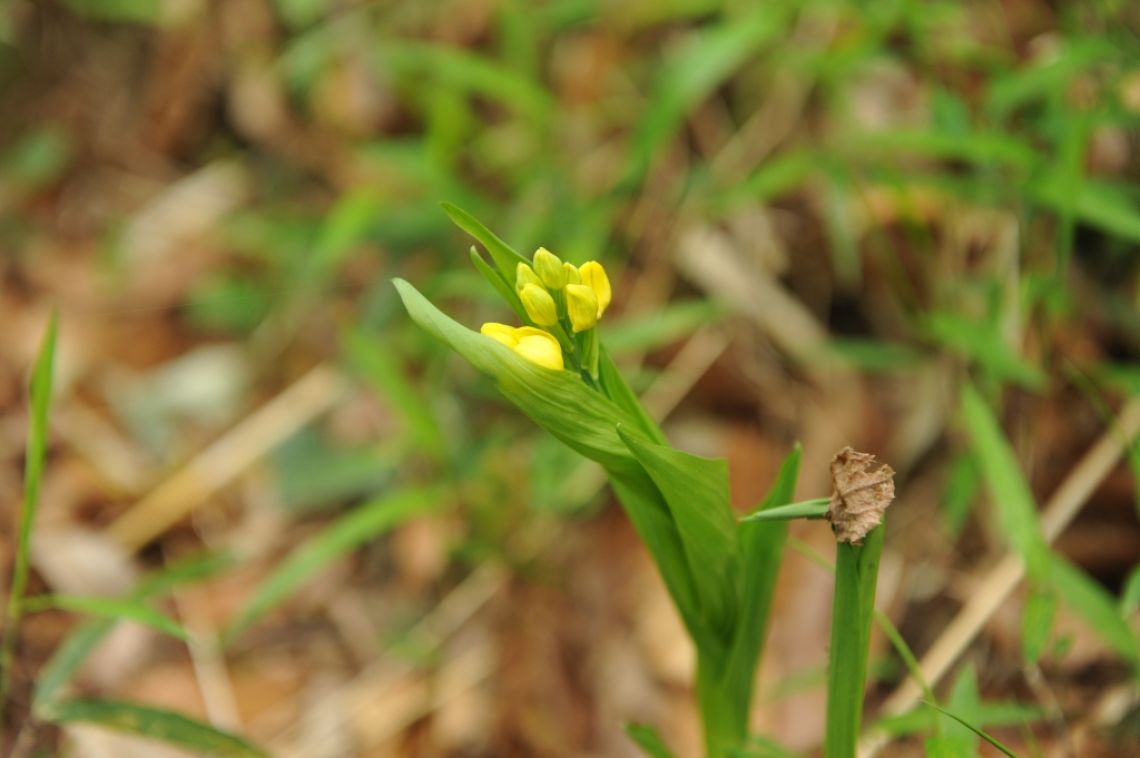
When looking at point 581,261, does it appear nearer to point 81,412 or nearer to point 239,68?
point 81,412

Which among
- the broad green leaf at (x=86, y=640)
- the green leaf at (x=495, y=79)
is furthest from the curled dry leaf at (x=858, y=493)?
the green leaf at (x=495, y=79)

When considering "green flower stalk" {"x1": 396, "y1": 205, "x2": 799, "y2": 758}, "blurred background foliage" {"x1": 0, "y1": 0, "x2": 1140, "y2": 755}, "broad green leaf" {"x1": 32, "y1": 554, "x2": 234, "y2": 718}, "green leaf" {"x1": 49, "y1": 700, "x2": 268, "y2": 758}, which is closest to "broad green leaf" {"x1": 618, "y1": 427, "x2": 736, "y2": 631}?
"green flower stalk" {"x1": 396, "y1": 205, "x2": 799, "y2": 758}

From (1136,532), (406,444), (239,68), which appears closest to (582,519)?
(406,444)

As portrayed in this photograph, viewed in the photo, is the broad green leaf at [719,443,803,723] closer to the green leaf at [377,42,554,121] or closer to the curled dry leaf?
the curled dry leaf

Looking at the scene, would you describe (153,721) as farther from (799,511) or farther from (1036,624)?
(1036,624)

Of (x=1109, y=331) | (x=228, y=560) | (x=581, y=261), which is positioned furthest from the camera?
(x=581, y=261)

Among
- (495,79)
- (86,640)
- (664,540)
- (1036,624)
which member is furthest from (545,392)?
(495,79)

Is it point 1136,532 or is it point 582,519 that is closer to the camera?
point 1136,532

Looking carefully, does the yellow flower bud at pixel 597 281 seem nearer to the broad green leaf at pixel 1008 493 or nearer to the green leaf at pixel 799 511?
the green leaf at pixel 799 511
